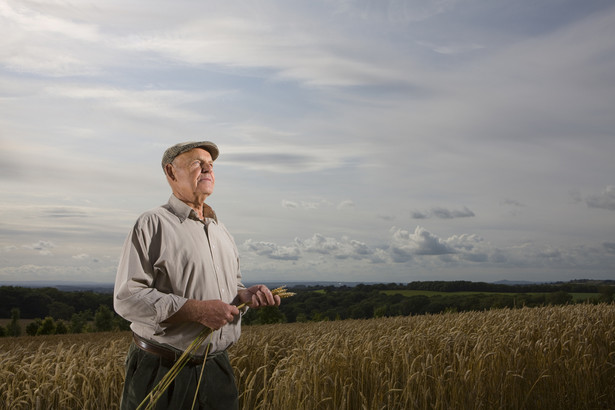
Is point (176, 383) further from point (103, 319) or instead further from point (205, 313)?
point (103, 319)

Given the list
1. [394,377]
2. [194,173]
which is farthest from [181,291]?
[394,377]

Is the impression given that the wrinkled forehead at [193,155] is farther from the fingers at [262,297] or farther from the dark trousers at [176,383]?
the dark trousers at [176,383]

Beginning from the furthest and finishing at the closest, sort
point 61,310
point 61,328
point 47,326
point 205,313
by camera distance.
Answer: point 61,310
point 61,328
point 47,326
point 205,313

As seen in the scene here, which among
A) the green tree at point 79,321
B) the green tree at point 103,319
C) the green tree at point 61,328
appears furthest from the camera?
the green tree at point 103,319

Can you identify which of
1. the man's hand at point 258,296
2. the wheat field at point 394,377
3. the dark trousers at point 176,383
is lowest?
the wheat field at point 394,377

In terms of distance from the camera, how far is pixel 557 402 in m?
6.51

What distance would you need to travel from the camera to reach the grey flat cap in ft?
10.2

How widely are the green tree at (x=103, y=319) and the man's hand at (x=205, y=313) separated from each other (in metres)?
30.3

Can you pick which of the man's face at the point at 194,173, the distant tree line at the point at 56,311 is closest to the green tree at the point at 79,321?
the distant tree line at the point at 56,311

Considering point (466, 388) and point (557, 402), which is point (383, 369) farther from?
point (557, 402)

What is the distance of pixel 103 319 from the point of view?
31469 mm

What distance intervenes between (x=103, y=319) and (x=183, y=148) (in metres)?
31.3

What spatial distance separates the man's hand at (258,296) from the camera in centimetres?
318

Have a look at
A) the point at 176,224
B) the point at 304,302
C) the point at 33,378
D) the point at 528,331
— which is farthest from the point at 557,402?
the point at 304,302
